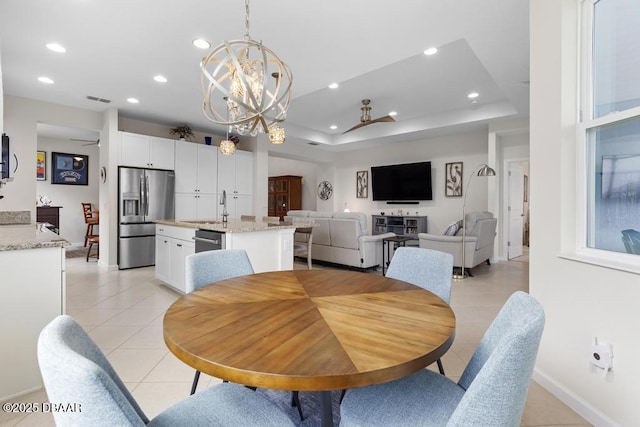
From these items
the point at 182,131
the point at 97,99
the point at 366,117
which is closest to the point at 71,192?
the point at 182,131

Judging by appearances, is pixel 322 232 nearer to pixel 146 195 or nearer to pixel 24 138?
pixel 146 195

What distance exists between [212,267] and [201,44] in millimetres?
2406

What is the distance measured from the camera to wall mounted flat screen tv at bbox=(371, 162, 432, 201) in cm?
715

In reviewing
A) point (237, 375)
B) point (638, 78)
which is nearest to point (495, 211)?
point (638, 78)

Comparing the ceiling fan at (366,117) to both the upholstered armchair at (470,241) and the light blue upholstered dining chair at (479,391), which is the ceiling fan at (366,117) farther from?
the light blue upholstered dining chair at (479,391)

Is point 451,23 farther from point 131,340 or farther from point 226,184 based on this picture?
point 226,184

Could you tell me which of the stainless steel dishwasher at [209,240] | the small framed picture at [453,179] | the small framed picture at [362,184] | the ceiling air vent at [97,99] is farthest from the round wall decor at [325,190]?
the stainless steel dishwasher at [209,240]

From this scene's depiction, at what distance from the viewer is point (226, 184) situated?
6.31 m

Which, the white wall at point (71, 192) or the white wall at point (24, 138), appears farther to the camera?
the white wall at point (71, 192)

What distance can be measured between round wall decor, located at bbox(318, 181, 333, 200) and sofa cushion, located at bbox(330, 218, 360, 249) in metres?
4.02

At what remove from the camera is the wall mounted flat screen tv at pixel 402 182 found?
23.5ft

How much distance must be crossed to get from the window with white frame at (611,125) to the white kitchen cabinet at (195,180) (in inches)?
223

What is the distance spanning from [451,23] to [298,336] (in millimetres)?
2856

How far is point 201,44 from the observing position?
3037 millimetres
